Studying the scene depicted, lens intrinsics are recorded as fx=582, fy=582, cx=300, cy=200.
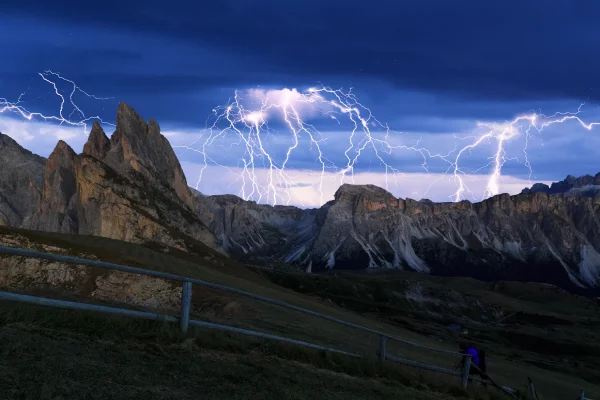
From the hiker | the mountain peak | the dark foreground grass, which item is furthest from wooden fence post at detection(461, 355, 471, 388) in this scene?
the mountain peak

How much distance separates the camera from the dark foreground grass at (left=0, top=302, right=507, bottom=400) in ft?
29.0

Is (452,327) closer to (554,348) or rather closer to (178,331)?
(554,348)

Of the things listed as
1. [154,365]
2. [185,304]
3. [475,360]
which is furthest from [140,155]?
[154,365]

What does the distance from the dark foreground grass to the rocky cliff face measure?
122824 millimetres

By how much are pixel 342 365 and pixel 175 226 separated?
147 m

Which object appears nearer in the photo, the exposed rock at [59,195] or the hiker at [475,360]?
the hiker at [475,360]

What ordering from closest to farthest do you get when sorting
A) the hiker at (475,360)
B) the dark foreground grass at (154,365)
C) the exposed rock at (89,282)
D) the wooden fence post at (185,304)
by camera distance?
the dark foreground grass at (154,365) → the wooden fence post at (185,304) → the hiker at (475,360) → the exposed rock at (89,282)

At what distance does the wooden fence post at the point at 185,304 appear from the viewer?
41.9ft

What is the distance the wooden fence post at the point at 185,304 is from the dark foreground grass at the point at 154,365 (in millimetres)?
299

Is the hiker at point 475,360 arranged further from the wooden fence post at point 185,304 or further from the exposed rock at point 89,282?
the exposed rock at point 89,282

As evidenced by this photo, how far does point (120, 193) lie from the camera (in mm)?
143875

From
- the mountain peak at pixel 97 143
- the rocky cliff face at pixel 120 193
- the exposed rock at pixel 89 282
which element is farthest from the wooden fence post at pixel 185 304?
the mountain peak at pixel 97 143

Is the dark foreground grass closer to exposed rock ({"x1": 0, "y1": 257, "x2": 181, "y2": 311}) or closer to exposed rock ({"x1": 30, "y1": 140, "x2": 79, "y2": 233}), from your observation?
exposed rock ({"x1": 0, "y1": 257, "x2": 181, "y2": 311})

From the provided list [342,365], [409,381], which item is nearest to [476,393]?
[409,381]
